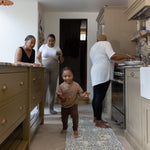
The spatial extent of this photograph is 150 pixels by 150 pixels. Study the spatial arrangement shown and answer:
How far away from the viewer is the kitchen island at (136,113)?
1.42 m

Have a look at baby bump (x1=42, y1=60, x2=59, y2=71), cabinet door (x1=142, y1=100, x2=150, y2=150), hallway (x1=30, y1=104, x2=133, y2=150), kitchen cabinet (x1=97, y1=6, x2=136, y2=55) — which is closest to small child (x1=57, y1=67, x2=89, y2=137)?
hallway (x1=30, y1=104, x2=133, y2=150)

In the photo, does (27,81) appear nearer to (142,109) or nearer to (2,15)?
(142,109)

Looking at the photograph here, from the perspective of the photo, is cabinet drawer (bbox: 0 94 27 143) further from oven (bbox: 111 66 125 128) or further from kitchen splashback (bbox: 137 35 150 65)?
kitchen splashback (bbox: 137 35 150 65)

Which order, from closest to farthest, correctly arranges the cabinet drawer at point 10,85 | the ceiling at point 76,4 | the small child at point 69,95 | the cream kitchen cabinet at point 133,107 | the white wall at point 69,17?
1. the cabinet drawer at point 10,85
2. the cream kitchen cabinet at point 133,107
3. the small child at point 69,95
4. the ceiling at point 76,4
5. the white wall at point 69,17

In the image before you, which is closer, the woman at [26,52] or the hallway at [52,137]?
the hallway at [52,137]

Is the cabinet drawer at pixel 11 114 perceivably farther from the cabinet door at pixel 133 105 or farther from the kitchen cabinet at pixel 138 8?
the kitchen cabinet at pixel 138 8

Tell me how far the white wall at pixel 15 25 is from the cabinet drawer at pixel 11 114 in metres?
2.38

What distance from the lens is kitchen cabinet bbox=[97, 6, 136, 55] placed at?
3.37 meters

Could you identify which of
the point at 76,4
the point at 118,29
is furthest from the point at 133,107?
the point at 76,4

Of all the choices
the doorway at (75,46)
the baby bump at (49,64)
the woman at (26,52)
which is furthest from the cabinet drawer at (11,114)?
Result: the doorway at (75,46)

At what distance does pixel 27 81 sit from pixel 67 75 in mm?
510

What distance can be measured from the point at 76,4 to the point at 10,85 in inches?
120

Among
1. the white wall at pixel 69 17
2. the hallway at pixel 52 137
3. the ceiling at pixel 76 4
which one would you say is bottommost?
the hallway at pixel 52 137

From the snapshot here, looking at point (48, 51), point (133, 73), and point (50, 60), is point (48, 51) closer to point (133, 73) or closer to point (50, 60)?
point (50, 60)
